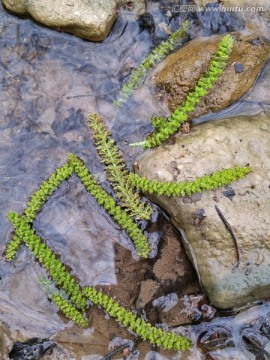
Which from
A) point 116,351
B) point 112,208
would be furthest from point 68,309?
point 112,208

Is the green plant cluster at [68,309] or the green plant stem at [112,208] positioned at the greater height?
the green plant stem at [112,208]

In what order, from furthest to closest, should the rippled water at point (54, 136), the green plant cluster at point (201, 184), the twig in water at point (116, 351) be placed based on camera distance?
the rippled water at point (54, 136), the twig in water at point (116, 351), the green plant cluster at point (201, 184)

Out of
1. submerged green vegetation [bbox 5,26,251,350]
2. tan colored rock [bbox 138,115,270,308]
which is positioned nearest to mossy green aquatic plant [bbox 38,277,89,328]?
submerged green vegetation [bbox 5,26,251,350]

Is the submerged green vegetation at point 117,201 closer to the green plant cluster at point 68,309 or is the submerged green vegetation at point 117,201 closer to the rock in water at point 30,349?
the green plant cluster at point 68,309

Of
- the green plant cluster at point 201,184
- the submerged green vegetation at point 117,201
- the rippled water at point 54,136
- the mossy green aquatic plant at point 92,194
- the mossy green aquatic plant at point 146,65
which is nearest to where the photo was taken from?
the green plant cluster at point 201,184

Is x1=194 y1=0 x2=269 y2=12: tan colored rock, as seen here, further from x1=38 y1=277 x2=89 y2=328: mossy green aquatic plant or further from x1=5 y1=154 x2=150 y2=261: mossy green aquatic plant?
x1=38 y1=277 x2=89 y2=328: mossy green aquatic plant

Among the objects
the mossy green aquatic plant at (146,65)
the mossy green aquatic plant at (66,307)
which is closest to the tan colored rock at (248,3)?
the mossy green aquatic plant at (146,65)

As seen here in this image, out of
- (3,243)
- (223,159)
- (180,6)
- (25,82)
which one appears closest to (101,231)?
(3,243)
